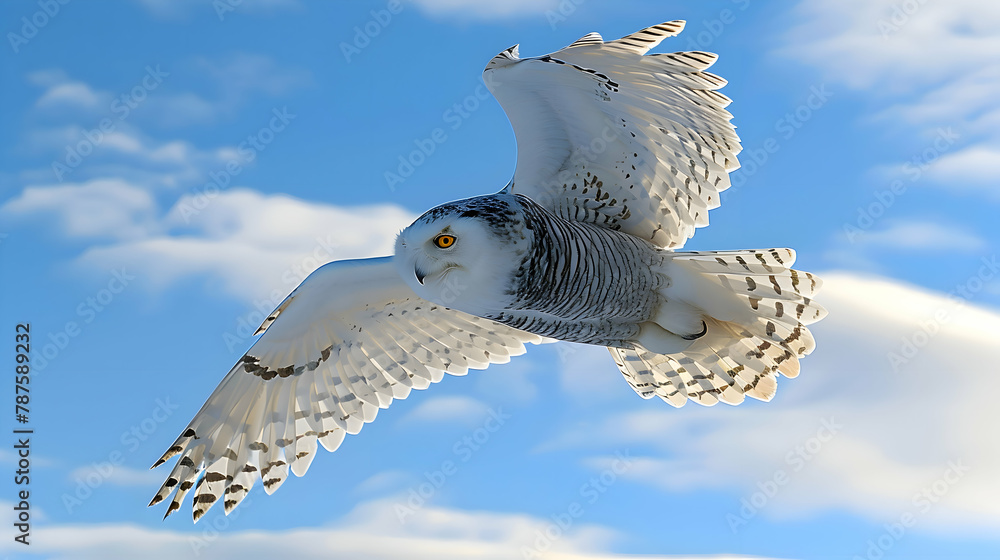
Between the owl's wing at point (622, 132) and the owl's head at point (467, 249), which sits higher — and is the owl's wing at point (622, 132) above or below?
above

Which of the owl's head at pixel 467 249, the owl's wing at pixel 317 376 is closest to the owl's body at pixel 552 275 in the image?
the owl's head at pixel 467 249

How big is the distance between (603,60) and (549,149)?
2.21ft

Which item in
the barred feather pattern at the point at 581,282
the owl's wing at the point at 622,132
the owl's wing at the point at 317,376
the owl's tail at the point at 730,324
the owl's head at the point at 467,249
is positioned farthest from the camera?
the owl's wing at the point at 317,376

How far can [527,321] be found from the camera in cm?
458

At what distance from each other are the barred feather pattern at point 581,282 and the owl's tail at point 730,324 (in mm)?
160

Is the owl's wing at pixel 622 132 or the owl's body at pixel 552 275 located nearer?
the owl's body at pixel 552 275

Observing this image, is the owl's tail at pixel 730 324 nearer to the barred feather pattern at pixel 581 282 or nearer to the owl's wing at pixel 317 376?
the barred feather pattern at pixel 581 282

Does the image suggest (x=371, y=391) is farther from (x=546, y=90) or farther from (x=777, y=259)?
(x=777, y=259)

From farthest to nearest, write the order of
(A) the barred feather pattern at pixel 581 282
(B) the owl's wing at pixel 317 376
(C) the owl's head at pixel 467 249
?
(B) the owl's wing at pixel 317 376 → (A) the barred feather pattern at pixel 581 282 → (C) the owl's head at pixel 467 249

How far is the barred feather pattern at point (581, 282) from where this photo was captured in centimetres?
417

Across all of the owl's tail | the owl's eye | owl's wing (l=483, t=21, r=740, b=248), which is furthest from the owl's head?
the owl's tail

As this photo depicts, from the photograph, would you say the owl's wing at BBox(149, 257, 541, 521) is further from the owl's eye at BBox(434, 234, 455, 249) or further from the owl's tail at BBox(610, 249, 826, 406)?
the owl's eye at BBox(434, 234, 455, 249)

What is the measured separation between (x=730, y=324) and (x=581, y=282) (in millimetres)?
1342

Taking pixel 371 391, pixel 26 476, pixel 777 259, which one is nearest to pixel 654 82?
pixel 777 259
